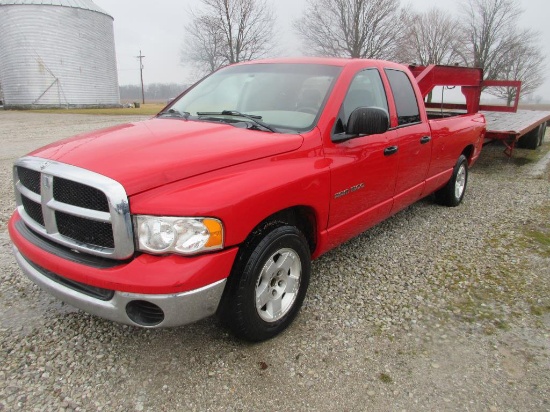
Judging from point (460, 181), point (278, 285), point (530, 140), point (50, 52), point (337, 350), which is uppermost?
point (50, 52)

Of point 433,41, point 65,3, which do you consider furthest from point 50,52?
point 433,41

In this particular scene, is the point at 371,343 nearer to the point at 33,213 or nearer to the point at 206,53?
the point at 33,213

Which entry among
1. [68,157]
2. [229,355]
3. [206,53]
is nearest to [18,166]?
[68,157]

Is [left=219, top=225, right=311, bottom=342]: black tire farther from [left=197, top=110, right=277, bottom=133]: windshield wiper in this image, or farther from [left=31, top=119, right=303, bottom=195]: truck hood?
[left=197, top=110, right=277, bottom=133]: windshield wiper

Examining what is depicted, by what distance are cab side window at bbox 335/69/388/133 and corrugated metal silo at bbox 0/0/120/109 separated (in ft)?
129

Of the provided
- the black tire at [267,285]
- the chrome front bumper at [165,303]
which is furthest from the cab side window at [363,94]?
the chrome front bumper at [165,303]

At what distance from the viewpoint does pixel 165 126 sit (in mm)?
2971

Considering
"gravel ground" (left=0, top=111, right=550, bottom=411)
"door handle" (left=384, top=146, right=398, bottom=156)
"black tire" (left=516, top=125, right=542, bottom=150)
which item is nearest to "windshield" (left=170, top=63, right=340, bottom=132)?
"door handle" (left=384, top=146, right=398, bottom=156)

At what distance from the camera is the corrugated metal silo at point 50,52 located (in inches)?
1369

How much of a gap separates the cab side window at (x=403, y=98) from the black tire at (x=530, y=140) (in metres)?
7.97

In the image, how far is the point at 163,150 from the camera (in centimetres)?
239

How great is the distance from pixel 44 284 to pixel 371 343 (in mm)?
2053

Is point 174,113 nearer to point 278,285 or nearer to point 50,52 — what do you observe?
point 278,285

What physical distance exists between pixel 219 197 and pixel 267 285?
2.36 ft
